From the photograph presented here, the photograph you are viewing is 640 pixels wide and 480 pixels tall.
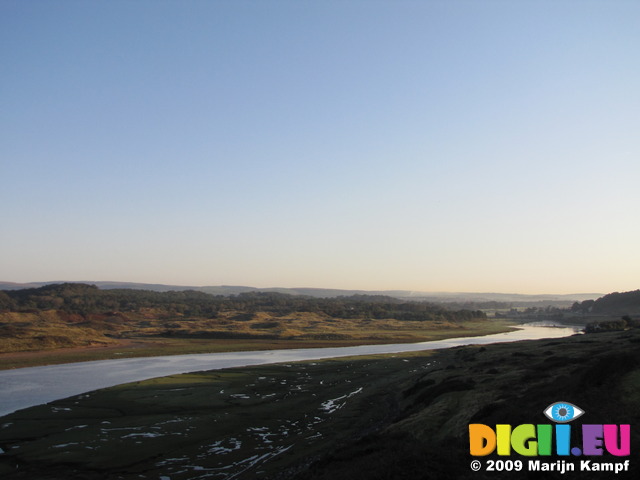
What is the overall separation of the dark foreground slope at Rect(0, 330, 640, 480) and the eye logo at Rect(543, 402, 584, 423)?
1.93 ft

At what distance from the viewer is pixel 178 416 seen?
141 feet

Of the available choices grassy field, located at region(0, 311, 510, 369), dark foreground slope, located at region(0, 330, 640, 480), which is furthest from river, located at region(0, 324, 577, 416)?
grassy field, located at region(0, 311, 510, 369)

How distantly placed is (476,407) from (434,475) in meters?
14.1

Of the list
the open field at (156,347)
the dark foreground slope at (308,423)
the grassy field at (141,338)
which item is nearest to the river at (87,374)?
the dark foreground slope at (308,423)

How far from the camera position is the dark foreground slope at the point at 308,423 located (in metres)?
22.6

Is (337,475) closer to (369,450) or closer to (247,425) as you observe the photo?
(369,450)

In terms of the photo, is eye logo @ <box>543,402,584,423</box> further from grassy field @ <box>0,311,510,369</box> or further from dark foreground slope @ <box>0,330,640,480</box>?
grassy field @ <box>0,311,510,369</box>

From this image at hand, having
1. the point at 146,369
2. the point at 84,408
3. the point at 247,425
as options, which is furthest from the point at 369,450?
the point at 146,369

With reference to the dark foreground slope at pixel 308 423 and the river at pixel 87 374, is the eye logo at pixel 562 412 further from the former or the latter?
the river at pixel 87 374

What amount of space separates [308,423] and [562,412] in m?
22.6

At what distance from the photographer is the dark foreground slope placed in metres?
22.6

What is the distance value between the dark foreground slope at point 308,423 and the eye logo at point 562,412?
1.93 feet

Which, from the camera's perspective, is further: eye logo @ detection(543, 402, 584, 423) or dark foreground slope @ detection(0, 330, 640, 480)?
dark foreground slope @ detection(0, 330, 640, 480)

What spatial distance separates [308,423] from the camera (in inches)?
1550
